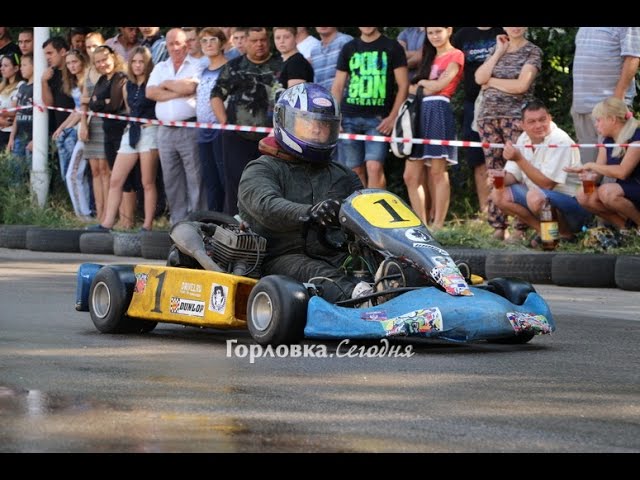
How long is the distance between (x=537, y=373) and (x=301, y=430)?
173 cm

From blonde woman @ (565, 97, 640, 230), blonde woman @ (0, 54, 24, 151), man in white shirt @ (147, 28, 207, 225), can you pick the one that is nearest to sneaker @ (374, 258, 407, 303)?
blonde woman @ (565, 97, 640, 230)

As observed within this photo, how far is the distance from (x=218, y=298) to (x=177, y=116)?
284 inches

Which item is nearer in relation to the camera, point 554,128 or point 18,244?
point 554,128

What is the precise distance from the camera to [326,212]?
7.52 m

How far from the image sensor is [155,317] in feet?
26.0

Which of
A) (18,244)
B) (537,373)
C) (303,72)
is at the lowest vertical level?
(18,244)

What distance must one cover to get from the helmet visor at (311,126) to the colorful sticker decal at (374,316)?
144cm

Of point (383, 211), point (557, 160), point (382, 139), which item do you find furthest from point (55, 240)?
point (383, 211)

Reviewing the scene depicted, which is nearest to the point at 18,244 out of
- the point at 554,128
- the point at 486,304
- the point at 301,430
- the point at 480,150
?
the point at 480,150

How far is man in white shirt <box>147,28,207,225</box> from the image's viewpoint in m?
14.4

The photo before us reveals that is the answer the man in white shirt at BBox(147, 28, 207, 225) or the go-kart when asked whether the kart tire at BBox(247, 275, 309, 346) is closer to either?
the go-kart
